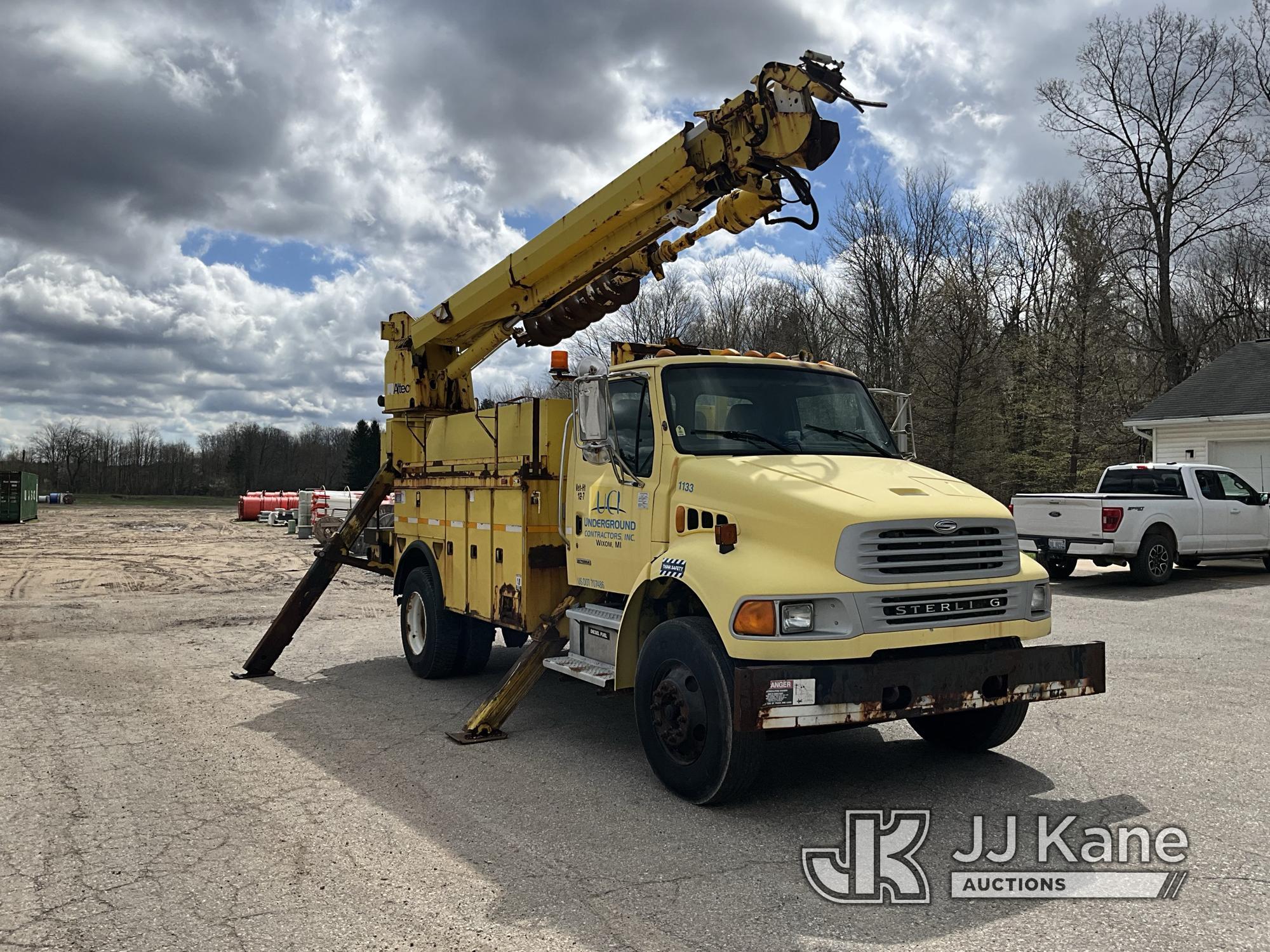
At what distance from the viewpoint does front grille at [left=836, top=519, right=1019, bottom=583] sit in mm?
5074

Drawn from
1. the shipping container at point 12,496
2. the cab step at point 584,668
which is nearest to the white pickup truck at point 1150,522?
the cab step at point 584,668

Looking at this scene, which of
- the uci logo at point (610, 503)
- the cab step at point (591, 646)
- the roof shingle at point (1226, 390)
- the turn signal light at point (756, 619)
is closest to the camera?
the turn signal light at point (756, 619)

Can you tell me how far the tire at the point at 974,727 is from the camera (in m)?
6.05

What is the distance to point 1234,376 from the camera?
2572cm

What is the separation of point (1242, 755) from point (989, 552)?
2498 millimetres

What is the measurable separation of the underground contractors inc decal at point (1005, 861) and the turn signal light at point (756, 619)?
3.55 ft

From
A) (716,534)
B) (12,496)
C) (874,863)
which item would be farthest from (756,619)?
(12,496)

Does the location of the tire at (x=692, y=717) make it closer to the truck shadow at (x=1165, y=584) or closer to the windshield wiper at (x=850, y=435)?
the windshield wiper at (x=850, y=435)

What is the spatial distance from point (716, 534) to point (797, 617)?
28.0 inches

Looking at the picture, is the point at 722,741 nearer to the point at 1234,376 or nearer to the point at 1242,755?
the point at 1242,755

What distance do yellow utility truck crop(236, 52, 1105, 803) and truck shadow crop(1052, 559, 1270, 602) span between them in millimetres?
10186

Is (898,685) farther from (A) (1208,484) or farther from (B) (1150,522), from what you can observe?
(A) (1208,484)

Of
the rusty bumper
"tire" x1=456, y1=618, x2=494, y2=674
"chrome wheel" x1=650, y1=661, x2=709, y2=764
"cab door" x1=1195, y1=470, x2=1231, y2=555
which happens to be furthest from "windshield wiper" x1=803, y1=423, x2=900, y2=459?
"cab door" x1=1195, y1=470, x2=1231, y2=555

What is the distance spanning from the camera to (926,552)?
5250 millimetres
